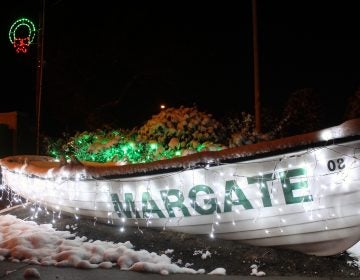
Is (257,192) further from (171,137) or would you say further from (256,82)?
(256,82)

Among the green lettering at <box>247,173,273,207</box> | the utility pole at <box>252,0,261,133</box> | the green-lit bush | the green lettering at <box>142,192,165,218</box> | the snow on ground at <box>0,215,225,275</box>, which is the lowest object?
the snow on ground at <box>0,215,225,275</box>

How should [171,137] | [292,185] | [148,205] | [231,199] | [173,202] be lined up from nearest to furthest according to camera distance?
[292,185]
[231,199]
[173,202]
[148,205]
[171,137]

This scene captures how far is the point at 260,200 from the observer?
4973 mm

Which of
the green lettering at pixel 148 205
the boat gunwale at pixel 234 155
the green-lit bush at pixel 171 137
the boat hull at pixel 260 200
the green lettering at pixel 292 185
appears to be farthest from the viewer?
the green-lit bush at pixel 171 137

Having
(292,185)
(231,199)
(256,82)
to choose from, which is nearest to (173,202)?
(231,199)

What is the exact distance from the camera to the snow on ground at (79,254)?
190 inches

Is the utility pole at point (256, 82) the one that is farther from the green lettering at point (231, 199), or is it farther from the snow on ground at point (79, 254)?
the snow on ground at point (79, 254)

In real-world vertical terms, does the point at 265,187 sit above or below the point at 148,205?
above

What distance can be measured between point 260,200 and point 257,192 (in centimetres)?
9

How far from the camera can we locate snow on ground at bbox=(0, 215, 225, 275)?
4.84 m

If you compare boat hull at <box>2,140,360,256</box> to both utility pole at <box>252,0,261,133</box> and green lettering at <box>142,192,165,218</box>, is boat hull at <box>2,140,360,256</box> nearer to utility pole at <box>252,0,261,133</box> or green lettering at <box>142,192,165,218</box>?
green lettering at <box>142,192,165,218</box>

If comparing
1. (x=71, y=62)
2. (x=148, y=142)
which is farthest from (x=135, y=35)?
(x=148, y=142)

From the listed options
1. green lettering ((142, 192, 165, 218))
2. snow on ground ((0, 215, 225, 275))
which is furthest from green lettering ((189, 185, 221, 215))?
snow on ground ((0, 215, 225, 275))

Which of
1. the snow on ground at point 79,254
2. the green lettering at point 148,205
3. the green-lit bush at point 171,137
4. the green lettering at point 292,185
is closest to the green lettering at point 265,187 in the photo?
the green lettering at point 292,185
